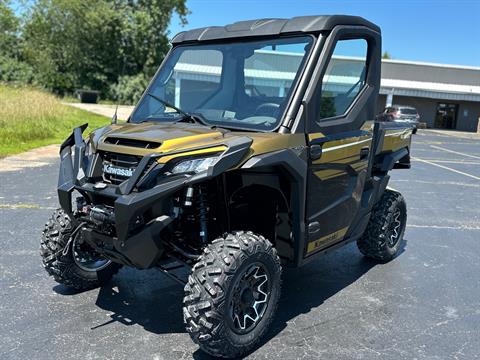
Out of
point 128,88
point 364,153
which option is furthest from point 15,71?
point 364,153

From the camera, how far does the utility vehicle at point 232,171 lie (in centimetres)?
304

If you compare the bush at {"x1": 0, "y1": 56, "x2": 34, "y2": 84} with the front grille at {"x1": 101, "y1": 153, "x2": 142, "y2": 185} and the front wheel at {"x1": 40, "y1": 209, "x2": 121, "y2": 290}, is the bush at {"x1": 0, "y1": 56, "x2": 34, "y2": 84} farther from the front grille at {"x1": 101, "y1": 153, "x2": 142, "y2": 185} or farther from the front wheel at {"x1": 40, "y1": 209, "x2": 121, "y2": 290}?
the front grille at {"x1": 101, "y1": 153, "x2": 142, "y2": 185}

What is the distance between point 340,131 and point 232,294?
165cm

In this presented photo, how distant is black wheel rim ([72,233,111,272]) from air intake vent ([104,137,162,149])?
1.04 m

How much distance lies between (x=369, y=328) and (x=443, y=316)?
0.78 meters

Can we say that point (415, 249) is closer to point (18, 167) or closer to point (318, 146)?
point (318, 146)

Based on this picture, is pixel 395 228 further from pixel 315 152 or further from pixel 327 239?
pixel 315 152

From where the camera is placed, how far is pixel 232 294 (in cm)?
311

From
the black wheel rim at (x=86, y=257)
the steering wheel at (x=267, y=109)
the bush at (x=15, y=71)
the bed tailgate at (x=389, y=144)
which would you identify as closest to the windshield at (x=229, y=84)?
the steering wheel at (x=267, y=109)

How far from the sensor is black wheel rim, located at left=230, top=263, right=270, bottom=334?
3199 mm

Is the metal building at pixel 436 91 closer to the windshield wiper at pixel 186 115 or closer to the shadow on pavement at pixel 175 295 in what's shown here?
the shadow on pavement at pixel 175 295

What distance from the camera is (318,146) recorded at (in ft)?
11.9

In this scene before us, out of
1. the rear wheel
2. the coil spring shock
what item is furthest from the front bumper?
the rear wheel

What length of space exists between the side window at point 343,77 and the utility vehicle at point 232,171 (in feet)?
0.04
